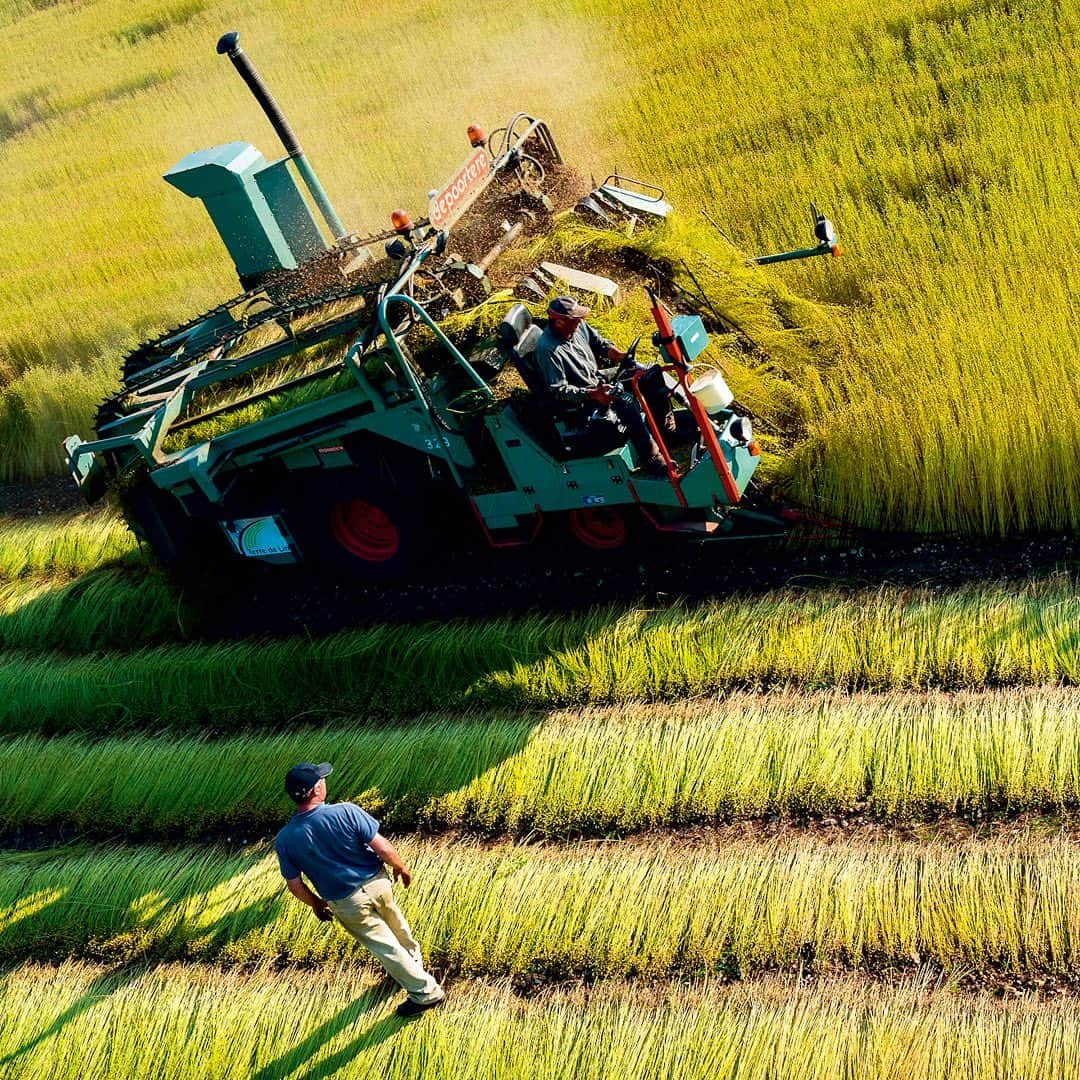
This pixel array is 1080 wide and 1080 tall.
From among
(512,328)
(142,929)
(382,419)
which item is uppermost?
(512,328)

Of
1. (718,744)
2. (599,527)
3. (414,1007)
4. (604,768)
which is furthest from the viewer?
(599,527)

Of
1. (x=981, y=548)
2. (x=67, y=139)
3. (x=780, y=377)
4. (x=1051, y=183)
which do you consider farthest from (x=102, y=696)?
(x=67, y=139)

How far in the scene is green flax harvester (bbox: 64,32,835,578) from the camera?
721cm

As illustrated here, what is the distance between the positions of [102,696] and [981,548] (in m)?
5.85

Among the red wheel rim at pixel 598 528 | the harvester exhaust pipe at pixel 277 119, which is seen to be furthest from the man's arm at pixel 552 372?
the harvester exhaust pipe at pixel 277 119

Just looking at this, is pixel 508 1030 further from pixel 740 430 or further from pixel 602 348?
pixel 602 348

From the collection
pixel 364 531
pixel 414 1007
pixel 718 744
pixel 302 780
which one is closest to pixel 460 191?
pixel 364 531

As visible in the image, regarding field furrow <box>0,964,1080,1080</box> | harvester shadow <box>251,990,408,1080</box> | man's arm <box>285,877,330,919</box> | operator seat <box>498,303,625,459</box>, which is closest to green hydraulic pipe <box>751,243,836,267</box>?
operator seat <box>498,303,625,459</box>

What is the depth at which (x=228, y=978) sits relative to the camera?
6.38 meters

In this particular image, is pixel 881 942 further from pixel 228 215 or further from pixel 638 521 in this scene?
pixel 228 215

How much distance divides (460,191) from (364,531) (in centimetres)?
240

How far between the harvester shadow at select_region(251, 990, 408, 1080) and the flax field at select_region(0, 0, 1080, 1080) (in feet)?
0.06

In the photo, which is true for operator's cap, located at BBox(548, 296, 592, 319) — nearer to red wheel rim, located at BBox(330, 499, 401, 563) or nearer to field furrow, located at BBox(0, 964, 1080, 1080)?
red wheel rim, located at BBox(330, 499, 401, 563)

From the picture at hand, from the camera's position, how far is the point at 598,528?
7.93 m
